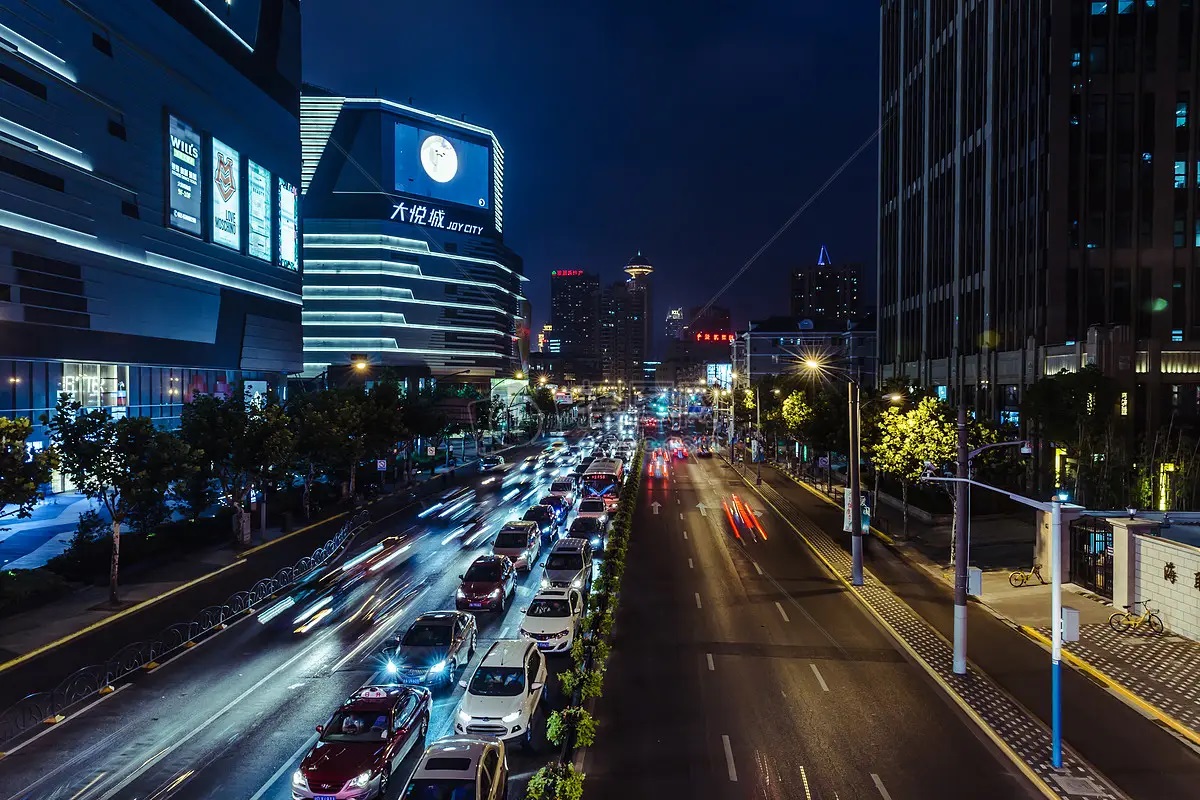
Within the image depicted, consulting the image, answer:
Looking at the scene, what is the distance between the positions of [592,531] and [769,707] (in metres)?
20.7

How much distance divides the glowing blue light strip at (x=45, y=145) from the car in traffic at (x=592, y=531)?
39249 millimetres

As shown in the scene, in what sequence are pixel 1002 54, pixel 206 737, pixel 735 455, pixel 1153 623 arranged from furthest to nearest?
pixel 735 455 < pixel 1002 54 < pixel 1153 623 < pixel 206 737

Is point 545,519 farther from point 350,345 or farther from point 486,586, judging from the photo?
Answer: point 350,345

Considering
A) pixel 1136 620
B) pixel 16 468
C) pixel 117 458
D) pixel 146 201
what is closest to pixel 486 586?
pixel 16 468

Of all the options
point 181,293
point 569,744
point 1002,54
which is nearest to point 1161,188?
point 1002,54

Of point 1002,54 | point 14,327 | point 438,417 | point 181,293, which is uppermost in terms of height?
point 1002,54

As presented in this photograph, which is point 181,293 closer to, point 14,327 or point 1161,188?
point 14,327

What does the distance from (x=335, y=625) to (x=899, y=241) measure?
75.8m

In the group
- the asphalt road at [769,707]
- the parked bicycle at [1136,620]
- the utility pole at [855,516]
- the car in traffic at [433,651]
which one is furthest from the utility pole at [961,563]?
the car in traffic at [433,651]

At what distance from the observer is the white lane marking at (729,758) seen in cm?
1469

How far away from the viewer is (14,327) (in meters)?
43.7

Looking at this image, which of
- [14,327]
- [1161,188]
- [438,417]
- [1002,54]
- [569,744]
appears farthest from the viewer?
[438,417]

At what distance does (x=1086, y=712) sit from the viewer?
17.9 metres

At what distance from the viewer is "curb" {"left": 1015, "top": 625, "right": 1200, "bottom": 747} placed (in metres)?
16.9
